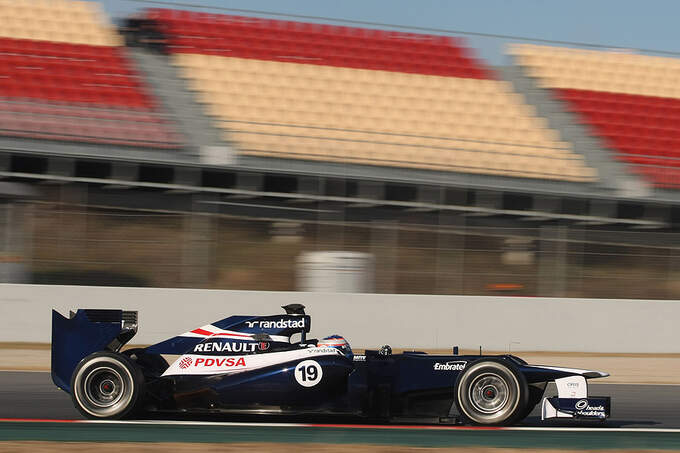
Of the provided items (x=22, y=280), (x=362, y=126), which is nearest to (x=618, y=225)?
(x=362, y=126)

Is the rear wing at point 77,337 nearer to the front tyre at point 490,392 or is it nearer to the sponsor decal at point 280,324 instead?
the sponsor decal at point 280,324

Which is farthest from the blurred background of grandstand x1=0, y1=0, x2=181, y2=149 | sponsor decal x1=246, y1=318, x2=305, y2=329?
sponsor decal x1=246, y1=318, x2=305, y2=329

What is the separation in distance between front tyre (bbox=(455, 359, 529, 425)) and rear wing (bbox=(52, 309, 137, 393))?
9.00 feet

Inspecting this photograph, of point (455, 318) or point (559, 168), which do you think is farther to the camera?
point (559, 168)

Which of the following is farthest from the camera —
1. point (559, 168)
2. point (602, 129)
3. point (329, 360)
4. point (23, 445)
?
point (602, 129)

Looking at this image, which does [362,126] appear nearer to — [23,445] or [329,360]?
[329,360]

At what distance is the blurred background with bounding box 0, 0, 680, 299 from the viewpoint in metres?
12.4

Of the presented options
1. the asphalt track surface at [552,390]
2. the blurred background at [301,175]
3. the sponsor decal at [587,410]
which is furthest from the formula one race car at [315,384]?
the blurred background at [301,175]

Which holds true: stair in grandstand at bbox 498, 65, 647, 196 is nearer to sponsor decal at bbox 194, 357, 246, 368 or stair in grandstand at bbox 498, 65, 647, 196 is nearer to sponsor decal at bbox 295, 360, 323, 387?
sponsor decal at bbox 295, 360, 323, 387

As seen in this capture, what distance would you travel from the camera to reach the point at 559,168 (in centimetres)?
1514

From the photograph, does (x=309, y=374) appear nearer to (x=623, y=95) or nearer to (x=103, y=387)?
(x=103, y=387)

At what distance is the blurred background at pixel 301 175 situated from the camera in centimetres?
1240

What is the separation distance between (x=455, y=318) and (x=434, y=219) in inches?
61.8

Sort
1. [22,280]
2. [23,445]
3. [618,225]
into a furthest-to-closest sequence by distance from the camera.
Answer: [618,225], [22,280], [23,445]
